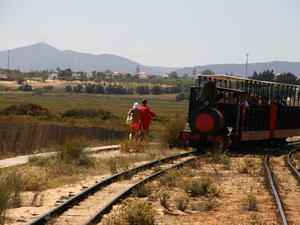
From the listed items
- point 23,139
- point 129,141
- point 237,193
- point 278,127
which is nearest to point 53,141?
point 23,139

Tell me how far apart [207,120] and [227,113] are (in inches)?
51.4

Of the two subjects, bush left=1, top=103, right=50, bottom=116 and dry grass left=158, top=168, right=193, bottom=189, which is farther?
bush left=1, top=103, right=50, bottom=116

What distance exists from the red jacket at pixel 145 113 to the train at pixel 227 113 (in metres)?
1.50

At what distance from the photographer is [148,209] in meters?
8.88

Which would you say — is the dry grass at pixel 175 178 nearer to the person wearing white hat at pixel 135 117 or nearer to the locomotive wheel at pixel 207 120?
the locomotive wheel at pixel 207 120

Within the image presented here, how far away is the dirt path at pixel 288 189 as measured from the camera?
33.9 feet

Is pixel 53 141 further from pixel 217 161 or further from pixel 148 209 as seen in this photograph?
pixel 148 209

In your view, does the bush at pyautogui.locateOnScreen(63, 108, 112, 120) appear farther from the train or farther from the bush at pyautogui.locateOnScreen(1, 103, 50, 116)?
the train

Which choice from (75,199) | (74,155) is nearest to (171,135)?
(74,155)

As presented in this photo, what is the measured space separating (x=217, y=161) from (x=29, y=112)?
44.9m

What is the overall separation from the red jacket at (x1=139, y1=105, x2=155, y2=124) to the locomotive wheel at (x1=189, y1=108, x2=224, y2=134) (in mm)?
1562

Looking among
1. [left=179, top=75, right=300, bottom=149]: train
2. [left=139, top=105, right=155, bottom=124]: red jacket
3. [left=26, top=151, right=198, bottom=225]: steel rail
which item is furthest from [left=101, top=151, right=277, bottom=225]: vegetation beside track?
[left=139, top=105, right=155, bottom=124]: red jacket

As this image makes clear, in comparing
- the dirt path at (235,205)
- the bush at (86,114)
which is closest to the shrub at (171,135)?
the dirt path at (235,205)

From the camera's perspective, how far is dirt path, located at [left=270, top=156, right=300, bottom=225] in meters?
10.3
